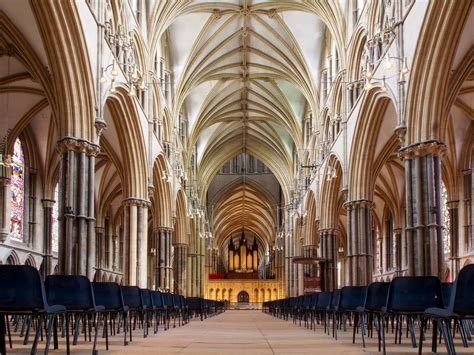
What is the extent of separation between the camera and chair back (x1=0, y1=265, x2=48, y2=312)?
683cm

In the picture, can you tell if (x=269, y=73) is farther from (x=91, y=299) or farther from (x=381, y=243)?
(x=91, y=299)

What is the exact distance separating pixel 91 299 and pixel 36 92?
17.5 meters

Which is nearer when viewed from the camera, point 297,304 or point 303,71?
point 297,304

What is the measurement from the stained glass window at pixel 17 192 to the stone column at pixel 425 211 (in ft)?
56.0

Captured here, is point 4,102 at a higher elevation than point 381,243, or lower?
higher

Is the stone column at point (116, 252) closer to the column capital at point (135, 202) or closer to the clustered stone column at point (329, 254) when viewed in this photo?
the clustered stone column at point (329, 254)

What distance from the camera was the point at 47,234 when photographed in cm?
2939

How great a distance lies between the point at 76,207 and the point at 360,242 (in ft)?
41.5

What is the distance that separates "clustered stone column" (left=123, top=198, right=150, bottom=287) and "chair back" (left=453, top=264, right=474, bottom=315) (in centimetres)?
2010

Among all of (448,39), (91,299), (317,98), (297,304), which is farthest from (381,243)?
(91,299)

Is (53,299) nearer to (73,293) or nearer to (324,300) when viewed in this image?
(73,293)

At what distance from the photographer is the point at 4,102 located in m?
25.6

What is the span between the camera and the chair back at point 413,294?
820 cm

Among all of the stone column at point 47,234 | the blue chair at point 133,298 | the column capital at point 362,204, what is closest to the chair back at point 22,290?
the blue chair at point 133,298
